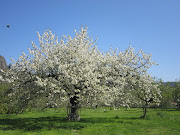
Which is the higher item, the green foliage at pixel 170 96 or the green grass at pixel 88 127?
the green foliage at pixel 170 96

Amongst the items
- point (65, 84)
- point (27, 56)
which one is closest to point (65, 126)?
point (65, 84)

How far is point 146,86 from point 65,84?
1247 cm

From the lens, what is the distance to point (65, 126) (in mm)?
17906

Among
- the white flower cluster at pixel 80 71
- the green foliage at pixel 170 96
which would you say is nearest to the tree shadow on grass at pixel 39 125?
the white flower cluster at pixel 80 71

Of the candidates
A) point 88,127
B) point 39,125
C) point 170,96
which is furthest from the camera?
point 170,96

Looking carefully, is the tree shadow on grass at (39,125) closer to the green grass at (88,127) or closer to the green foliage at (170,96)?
the green grass at (88,127)

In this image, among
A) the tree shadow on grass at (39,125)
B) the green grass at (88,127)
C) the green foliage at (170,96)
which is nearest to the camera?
the green grass at (88,127)

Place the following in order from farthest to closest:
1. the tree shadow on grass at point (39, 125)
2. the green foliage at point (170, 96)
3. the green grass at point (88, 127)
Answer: the green foliage at point (170, 96) → the tree shadow on grass at point (39, 125) → the green grass at point (88, 127)

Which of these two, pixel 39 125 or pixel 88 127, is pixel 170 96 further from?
pixel 39 125

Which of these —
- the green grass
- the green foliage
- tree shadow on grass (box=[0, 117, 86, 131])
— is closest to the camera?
the green grass

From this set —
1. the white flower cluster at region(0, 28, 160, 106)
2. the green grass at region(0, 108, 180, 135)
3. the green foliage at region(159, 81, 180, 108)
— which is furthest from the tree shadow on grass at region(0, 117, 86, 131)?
the green foliage at region(159, 81, 180, 108)

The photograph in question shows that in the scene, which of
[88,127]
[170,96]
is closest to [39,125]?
[88,127]

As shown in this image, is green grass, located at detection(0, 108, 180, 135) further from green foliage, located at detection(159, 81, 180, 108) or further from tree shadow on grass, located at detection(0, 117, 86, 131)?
green foliage, located at detection(159, 81, 180, 108)

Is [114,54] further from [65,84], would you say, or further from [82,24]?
[65,84]
